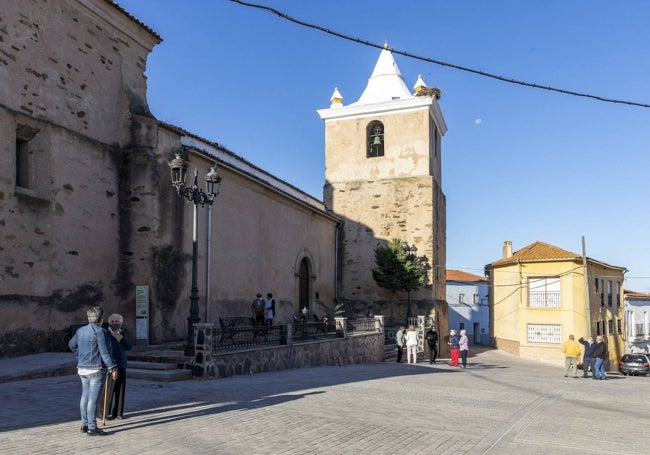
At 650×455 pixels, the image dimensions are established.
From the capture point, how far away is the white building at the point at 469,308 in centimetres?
5234

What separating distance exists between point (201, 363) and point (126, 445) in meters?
5.43

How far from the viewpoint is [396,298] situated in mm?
27500

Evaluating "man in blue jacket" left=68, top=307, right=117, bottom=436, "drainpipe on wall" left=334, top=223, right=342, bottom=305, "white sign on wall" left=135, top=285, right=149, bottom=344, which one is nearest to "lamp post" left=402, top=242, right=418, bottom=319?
"drainpipe on wall" left=334, top=223, right=342, bottom=305

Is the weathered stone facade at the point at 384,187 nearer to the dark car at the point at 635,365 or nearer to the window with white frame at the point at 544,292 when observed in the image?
the window with white frame at the point at 544,292

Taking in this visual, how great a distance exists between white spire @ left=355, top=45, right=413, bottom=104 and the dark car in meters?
17.6

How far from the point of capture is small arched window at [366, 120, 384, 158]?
29.0m

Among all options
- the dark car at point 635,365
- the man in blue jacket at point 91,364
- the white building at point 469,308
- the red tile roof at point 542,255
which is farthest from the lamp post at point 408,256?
the white building at point 469,308

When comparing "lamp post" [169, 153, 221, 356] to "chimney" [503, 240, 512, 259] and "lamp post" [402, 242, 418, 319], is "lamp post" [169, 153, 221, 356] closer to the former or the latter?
"lamp post" [402, 242, 418, 319]

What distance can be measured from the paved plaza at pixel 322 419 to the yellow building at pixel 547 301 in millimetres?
20489

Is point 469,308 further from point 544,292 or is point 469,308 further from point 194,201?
point 194,201

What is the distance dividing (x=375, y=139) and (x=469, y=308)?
1152 inches

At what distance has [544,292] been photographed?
3259cm

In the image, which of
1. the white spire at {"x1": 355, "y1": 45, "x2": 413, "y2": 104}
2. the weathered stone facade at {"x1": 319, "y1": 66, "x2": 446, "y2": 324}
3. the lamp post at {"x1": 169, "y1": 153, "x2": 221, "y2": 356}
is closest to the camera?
the lamp post at {"x1": 169, "y1": 153, "x2": 221, "y2": 356}

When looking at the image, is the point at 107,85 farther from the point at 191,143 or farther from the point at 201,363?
the point at 201,363
